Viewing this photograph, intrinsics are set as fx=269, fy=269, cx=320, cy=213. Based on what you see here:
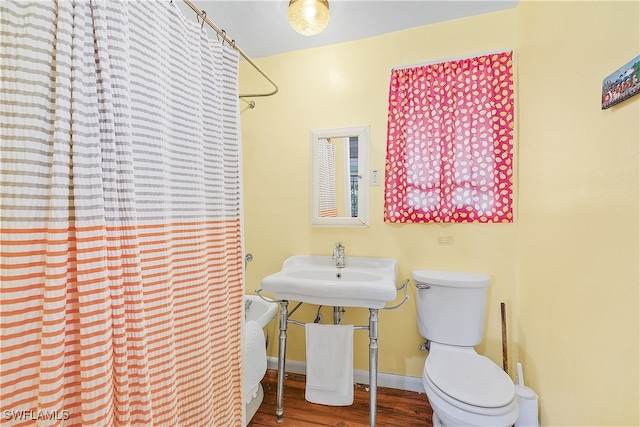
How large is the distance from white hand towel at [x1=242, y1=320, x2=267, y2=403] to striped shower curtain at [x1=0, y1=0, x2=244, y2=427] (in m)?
0.37

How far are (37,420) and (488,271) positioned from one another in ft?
6.34

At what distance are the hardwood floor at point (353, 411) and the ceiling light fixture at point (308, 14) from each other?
2161 mm

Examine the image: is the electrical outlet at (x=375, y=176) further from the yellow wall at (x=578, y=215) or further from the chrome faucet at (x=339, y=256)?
the yellow wall at (x=578, y=215)

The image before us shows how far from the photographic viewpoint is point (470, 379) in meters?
1.27

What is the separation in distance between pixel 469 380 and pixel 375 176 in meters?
1.22

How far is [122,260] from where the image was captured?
2.35ft

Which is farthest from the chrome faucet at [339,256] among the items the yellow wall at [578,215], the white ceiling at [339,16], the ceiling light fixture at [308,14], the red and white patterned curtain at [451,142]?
the white ceiling at [339,16]

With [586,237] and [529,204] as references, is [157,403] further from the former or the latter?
[529,204]

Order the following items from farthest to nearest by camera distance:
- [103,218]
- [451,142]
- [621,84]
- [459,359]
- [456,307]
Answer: [451,142]
[456,307]
[459,359]
[621,84]
[103,218]

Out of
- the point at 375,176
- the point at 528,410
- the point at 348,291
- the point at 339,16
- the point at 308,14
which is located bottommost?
the point at 528,410

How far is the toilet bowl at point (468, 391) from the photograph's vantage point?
3.54ft

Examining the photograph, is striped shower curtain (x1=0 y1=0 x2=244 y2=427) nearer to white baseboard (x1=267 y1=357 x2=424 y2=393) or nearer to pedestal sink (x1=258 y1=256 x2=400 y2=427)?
pedestal sink (x1=258 y1=256 x2=400 y2=427)

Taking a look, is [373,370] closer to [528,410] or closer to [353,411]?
[353,411]

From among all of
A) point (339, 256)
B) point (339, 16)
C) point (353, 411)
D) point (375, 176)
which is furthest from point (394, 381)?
point (339, 16)
